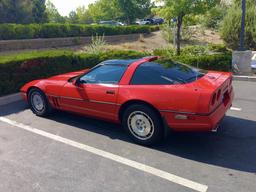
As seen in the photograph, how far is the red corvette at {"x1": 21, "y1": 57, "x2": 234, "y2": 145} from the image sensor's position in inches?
154

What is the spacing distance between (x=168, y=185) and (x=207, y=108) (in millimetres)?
1193

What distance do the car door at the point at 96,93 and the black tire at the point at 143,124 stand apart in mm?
306

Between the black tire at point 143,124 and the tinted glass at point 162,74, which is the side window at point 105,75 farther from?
the black tire at point 143,124

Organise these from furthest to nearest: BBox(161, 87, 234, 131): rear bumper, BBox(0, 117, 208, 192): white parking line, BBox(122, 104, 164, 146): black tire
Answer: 1. BBox(122, 104, 164, 146): black tire
2. BBox(161, 87, 234, 131): rear bumper
3. BBox(0, 117, 208, 192): white parking line

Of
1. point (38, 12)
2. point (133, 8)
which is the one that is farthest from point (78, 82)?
point (133, 8)

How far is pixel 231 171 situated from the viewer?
3.57 meters

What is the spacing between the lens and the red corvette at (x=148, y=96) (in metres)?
3.91

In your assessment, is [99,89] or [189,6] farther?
[189,6]

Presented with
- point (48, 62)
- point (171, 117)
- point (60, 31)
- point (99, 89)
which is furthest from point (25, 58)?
point (60, 31)

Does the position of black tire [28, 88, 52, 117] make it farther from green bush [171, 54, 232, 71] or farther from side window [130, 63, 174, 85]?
green bush [171, 54, 232, 71]

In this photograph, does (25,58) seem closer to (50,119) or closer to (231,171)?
(50,119)

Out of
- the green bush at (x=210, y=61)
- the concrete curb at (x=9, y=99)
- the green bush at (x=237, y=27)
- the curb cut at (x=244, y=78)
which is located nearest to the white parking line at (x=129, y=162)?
the concrete curb at (x=9, y=99)

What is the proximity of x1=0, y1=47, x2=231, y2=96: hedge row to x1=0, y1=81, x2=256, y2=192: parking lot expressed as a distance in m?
2.01

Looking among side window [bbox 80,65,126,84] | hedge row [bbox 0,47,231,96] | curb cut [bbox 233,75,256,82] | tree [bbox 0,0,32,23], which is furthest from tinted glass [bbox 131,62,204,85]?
tree [bbox 0,0,32,23]
